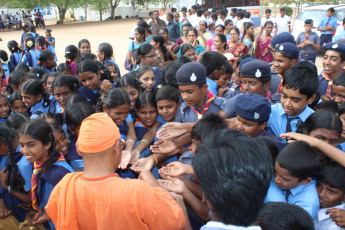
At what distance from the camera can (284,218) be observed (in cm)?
148

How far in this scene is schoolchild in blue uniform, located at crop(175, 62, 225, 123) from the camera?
2699 millimetres

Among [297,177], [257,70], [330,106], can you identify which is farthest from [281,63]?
[297,177]

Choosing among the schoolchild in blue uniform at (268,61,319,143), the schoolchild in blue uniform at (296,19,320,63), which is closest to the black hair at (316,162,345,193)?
the schoolchild in blue uniform at (268,61,319,143)

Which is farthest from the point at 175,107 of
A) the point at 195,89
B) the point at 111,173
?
the point at 111,173

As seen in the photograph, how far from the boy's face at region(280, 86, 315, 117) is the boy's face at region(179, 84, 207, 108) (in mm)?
830

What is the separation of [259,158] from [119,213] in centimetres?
78

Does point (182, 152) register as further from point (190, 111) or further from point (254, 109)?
point (254, 109)

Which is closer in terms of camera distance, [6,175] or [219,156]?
[219,156]

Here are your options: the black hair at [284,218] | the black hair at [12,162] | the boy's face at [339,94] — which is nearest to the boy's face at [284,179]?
the black hair at [284,218]

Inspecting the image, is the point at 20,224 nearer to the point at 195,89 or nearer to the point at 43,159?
the point at 43,159

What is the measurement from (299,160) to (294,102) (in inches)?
34.7

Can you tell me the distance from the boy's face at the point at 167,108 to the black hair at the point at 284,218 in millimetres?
1614

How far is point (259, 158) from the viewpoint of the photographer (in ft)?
3.80

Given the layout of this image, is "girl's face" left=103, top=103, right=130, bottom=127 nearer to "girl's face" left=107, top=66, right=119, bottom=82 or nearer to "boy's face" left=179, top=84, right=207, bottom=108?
"boy's face" left=179, top=84, right=207, bottom=108
